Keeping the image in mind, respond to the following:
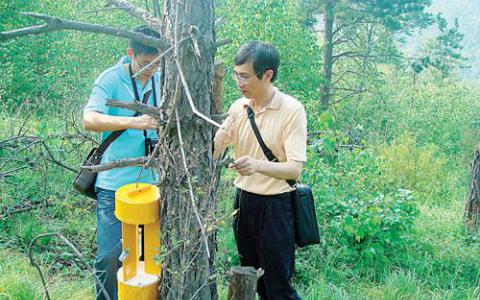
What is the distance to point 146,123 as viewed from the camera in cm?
205

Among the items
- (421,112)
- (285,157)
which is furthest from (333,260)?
(421,112)

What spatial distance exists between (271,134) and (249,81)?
11.3 inches

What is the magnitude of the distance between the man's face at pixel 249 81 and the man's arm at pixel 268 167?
401 mm

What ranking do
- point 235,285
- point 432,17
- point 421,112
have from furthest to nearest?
point 421,112 < point 432,17 < point 235,285

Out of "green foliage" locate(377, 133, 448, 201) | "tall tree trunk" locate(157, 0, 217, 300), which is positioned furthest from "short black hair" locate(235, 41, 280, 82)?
"green foliage" locate(377, 133, 448, 201)

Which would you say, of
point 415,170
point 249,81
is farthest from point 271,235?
point 415,170

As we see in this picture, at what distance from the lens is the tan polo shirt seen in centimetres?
255

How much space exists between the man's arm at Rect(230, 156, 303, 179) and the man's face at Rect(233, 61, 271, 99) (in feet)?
1.32

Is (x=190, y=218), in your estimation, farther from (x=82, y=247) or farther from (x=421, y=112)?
(x=421, y=112)

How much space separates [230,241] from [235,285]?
6.90ft

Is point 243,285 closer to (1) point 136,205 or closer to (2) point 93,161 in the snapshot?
(1) point 136,205

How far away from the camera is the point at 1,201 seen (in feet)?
15.3

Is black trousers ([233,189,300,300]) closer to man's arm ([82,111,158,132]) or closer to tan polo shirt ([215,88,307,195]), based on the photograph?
tan polo shirt ([215,88,307,195])

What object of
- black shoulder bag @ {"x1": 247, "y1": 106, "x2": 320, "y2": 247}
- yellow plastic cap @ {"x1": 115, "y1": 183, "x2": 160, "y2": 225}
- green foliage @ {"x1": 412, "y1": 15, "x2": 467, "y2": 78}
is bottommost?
black shoulder bag @ {"x1": 247, "y1": 106, "x2": 320, "y2": 247}
